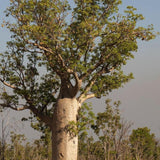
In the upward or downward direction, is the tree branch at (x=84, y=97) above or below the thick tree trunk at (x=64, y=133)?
above

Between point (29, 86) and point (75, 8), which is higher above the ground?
point (75, 8)

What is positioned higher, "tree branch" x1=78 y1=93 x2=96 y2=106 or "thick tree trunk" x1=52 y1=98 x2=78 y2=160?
"tree branch" x1=78 y1=93 x2=96 y2=106

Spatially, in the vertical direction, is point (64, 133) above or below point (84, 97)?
below

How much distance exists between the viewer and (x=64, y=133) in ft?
39.7

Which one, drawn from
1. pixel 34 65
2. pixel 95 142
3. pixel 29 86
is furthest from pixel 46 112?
pixel 95 142

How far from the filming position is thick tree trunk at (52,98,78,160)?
1199 cm

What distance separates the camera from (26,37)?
1265 centimetres

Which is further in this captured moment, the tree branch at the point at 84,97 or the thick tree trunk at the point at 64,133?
the tree branch at the point at 84,97

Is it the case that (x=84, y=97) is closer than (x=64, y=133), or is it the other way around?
(x=64, y=133)

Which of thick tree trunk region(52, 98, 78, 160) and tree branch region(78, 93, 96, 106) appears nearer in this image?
thick tree trunk region(52, 98, 78, 160)

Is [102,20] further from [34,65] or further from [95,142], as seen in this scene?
[95,142]

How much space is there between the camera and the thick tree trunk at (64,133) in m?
12.0

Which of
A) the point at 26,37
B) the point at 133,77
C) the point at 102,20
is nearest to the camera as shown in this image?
the point at 26,37

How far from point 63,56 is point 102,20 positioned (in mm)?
2472
